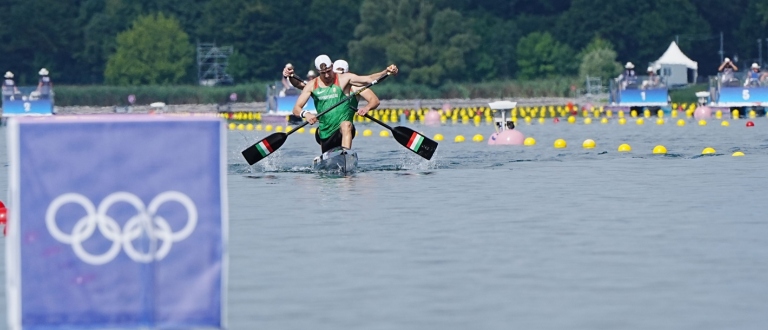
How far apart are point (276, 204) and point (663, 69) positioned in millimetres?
82461

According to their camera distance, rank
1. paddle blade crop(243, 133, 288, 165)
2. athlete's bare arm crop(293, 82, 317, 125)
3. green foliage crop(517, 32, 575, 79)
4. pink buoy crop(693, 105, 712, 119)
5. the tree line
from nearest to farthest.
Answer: athlete's bare arm crop(293, 82, 317, 125) < paddle blade crop(243, 133, 288, 165) < pink buoy crop(693, 105, 712, 119) < the tree line < green foliage crop(517, 32, 575, 79)

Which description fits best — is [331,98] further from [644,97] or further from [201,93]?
[201,93]

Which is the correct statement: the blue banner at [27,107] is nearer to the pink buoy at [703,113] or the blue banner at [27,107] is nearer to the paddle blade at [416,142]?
the pink buoy at [703,113]

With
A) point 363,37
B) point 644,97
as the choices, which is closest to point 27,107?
point 644,97

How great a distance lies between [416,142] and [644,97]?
86.2 ft

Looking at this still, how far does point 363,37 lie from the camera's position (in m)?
97.6

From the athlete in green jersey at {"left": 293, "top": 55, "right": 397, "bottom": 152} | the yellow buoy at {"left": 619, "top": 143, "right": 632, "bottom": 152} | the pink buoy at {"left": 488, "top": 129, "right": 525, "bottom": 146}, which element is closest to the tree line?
the pink buoy at {"left": 488, "top": 129, "right": 525, "bottom": 146}

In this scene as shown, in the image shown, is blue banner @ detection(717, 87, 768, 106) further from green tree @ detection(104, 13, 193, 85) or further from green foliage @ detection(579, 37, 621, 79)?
green tree @ detection(104, 13, 193, 85)

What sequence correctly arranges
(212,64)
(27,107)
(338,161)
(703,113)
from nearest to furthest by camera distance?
(338,161) < (703,113) < (27,107) < (212,64)

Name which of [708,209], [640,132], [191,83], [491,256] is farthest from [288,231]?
[191,83]

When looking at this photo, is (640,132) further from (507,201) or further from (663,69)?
(663,69)

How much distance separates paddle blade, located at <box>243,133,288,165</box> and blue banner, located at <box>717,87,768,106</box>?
79.9 feet

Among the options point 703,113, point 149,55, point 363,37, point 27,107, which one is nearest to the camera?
point 703,113

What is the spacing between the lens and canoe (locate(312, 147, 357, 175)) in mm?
23156
